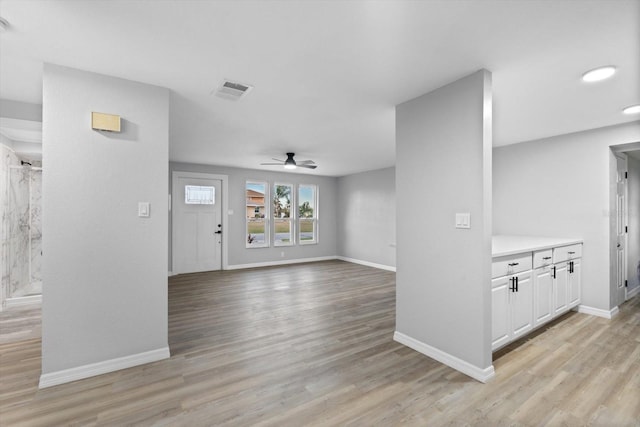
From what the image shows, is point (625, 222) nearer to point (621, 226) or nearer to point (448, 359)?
point (621, 226)

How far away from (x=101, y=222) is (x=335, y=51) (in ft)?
7.45

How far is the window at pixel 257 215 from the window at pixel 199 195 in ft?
2.81

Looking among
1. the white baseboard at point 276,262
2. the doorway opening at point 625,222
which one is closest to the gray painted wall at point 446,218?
the doorway opening at point 625,222

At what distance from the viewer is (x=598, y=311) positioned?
145 inches

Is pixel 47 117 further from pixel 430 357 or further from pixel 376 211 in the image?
pixel 376 211

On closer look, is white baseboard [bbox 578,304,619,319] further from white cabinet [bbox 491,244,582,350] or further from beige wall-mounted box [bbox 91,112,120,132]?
beige wall-mounted box [bbox 91,112,120,132]

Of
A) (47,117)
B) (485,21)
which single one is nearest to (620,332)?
(485,21)

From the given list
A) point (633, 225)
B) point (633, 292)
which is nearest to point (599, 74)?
point (633, 225)

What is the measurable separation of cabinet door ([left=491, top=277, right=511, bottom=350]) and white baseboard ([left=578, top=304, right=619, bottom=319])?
202 cm

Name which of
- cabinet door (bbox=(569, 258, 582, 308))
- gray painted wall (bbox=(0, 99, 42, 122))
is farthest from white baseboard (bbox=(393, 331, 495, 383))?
gray painted wall (bbox=(0, 99, 42, 122))

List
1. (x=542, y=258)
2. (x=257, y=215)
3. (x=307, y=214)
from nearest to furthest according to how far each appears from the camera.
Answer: (x=542, y=258), (x=257, y=215), (x=307, y=214)

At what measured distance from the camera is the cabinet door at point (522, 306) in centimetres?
274

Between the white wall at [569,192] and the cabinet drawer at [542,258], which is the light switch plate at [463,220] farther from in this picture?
the white wall at [569,192]

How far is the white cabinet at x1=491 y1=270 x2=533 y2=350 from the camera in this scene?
2.53m
